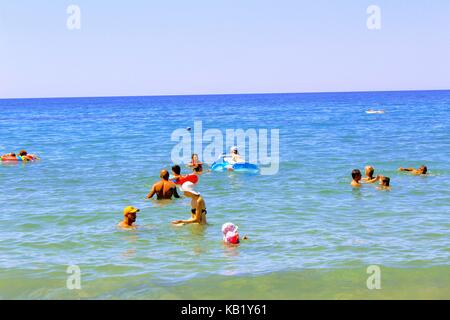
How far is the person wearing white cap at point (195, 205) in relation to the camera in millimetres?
11172

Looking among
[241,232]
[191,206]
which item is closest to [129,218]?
[191,206]

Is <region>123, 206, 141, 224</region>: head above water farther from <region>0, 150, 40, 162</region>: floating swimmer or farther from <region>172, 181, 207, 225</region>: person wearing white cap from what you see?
<region>0, 150, 40, 162</region>: floating swimmer

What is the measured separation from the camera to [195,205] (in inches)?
457

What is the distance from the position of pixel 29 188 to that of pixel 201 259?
10.0 meters

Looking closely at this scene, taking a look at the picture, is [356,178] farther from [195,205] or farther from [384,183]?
[195,205]

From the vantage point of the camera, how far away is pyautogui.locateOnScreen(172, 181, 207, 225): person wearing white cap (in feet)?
36.7

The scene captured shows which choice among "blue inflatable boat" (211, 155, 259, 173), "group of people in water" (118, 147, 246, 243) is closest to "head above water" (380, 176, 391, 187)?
"blue inflatable boat" (211, 155, 259, 173)

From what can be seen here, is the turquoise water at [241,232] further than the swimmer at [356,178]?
No

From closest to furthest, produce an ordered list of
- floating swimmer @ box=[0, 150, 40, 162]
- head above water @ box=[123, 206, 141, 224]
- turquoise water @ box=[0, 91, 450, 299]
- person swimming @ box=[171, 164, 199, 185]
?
1. turquoise water @ box=[0, 91, 450, 299]
2. head above water @ box=[123, 206, 141, 224]
3. person swimming @ box=[171, 164, 199, 185]
4. floating swimmer @ box=[0, 150, 40, 162]

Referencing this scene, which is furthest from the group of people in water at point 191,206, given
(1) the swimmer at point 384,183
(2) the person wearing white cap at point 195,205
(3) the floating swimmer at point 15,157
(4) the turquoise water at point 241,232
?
(3) the floating swimmer at point 15,157

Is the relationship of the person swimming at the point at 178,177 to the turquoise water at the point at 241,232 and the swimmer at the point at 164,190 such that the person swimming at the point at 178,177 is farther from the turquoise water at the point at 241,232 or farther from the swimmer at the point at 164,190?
the turquoise water at the point at 241,232

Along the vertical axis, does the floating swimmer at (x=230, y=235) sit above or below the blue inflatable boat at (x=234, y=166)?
below

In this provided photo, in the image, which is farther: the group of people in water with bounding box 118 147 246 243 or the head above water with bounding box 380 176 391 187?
the head above water with bounding box 380 176 391 187
